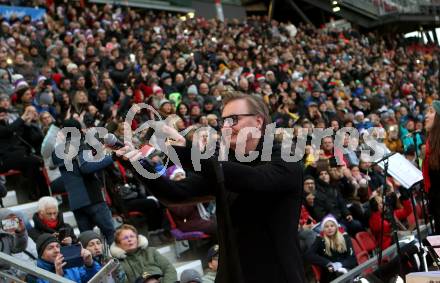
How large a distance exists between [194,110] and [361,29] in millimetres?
19623

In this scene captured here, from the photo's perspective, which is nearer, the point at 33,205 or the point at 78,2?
the point at 33,205

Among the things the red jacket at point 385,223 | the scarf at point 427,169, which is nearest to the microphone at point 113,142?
the scarf at point 427,169

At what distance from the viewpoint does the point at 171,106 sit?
316 inches

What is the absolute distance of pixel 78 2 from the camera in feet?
51.4

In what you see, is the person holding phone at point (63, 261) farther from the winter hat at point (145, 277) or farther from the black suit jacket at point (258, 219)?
the black suit jacket at point (258, 219)

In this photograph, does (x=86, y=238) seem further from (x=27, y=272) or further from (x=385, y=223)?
(x=385, y=223)

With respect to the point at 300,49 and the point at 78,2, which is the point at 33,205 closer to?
the point at 78,2

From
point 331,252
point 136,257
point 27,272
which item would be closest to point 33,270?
point 27,272

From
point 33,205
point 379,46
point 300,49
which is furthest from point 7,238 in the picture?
point 379,46

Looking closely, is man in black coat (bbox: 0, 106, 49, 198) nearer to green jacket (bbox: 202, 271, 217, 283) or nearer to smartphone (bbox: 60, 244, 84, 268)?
green jacket (bbox: 202, 271, 217, 283)

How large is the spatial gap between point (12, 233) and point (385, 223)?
478 centimetres

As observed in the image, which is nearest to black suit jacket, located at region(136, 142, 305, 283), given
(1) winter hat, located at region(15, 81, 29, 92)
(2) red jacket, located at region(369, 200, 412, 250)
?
(2) red jacket, located at region(369, 200, 412, 250)

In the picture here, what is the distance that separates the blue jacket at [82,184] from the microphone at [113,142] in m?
3.75

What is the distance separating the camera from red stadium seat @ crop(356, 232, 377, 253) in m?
7.00
